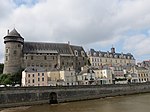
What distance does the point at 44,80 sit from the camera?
51.3 metres

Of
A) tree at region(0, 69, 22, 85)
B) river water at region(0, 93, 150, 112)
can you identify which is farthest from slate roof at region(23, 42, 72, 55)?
river water at region(0, 93, 150, 112)

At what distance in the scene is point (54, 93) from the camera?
3691 centimetres

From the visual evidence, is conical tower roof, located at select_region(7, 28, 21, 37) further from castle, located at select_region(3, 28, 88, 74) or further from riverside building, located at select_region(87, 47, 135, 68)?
riverside building, located at select_region(87, 47, 135, 68)

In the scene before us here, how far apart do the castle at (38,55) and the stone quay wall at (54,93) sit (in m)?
18.8

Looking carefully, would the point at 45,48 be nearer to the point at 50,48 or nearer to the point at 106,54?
the point at 50,48

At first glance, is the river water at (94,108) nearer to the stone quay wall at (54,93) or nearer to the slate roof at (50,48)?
the stone quay wall at (54,93)

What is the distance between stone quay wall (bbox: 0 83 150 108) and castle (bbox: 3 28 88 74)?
1875 cm

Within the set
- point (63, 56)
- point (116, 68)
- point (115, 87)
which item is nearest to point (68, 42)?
point (63, 56)

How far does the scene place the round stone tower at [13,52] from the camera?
196 feet

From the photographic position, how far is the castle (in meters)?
60.6

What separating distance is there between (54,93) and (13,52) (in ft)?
92.2

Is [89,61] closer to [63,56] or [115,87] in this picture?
[63,56]

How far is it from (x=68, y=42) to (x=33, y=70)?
25.4 metres

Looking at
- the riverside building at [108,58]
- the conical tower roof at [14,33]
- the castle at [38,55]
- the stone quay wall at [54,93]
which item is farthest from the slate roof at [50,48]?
the stone quay wall at [54,93]
